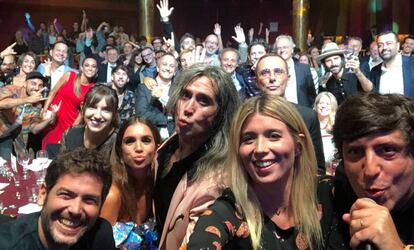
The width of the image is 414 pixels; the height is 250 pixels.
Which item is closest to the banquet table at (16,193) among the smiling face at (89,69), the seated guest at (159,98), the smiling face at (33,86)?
the seated guest at (159,98)

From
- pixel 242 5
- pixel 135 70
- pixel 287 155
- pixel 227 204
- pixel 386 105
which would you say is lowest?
pixel 227 204

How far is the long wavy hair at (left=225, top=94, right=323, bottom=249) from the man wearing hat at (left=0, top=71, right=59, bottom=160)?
11.5 ft

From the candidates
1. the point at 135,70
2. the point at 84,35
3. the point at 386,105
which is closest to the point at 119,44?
the point at 84,35

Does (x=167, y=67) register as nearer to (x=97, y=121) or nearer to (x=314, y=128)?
(x=97, y=121)

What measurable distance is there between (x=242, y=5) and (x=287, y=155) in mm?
18067

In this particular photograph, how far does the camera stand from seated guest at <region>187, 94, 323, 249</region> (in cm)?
124

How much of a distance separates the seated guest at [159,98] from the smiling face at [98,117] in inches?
52.4

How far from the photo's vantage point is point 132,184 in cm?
243

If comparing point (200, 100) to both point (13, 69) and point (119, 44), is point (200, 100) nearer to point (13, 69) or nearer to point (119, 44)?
point (13, 69)

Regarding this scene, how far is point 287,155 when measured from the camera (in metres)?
1.40

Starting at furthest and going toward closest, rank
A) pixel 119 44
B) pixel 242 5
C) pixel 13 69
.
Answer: pixel 242 5
pixel 119 44
pixel 13 69

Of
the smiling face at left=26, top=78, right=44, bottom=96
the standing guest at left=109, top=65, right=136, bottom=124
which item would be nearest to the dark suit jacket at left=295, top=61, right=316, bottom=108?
the standing guest at left=109, top=65, right=136, bottom=124

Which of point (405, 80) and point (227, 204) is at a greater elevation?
point (405, 80)

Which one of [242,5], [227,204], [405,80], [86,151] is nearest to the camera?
[227,204]
